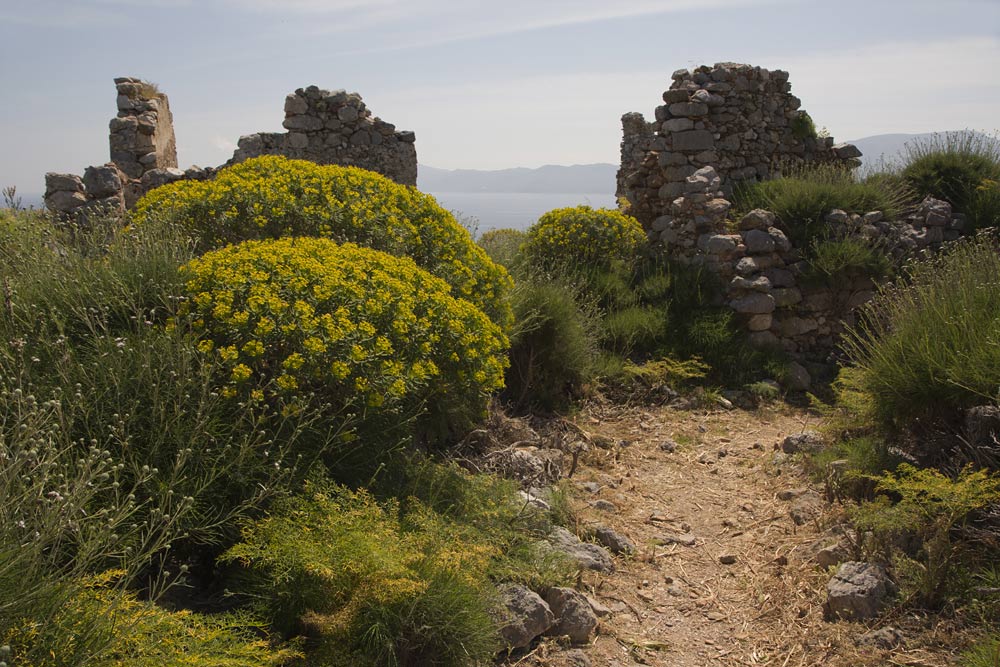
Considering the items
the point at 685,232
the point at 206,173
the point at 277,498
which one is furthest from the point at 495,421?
the point at 206,173

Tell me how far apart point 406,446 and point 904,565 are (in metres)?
2.79

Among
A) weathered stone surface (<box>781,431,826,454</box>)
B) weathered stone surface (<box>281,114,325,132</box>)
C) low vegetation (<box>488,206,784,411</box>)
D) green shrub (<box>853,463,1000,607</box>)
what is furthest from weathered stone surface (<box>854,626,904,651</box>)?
weathered stone surface (<box>281,114,325,132</box>)

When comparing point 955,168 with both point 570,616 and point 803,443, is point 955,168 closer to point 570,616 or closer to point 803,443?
point 803,443

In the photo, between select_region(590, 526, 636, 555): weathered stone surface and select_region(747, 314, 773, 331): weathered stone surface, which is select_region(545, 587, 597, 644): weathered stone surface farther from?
select_region(747, 314, 773, 331): weathered stone surface

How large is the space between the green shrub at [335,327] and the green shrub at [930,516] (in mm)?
2345

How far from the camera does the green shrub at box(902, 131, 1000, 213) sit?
32.0 ft

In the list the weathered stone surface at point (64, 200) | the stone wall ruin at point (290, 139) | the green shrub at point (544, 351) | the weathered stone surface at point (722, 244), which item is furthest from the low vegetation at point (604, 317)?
the weathered stone surface at point (64, 200)

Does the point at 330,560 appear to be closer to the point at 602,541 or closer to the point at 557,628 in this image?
the point at 557,628

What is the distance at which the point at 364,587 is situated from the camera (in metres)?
3.18

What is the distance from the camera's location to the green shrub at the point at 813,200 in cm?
899

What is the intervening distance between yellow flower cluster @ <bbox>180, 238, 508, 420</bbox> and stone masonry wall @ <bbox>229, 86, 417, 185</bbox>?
24.1 feet

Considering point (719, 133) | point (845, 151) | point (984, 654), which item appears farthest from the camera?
point (845, 151)

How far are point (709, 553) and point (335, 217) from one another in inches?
132

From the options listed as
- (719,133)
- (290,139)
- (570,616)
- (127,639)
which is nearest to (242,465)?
(127,639)
